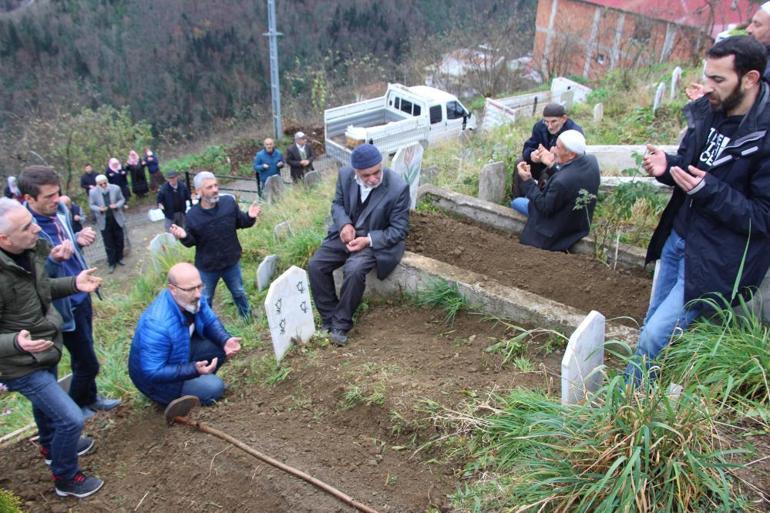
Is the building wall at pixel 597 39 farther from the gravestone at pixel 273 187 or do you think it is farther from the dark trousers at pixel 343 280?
the dark trousers at pixel 343 280

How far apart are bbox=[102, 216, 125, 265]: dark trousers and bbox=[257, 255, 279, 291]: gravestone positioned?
4337 mm

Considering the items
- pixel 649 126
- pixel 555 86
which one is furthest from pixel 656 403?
pixel 555 86

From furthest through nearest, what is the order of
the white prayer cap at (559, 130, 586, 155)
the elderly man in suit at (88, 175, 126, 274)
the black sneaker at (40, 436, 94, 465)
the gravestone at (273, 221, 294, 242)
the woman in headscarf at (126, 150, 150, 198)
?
the woman in headscarf at (126, 150, 150, 198), the elderly man in suit at (88, 175, 126, 274), the gravestone at (273, 221, 294, 242), the white prayer cap at (559, 130, 586, 155), the black sneaker at (40, 436, 94, 465)

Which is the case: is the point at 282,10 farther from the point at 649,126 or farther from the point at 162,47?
the point at 649,126

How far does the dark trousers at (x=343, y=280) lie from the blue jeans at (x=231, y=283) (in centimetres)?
122

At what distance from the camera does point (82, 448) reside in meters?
3.95

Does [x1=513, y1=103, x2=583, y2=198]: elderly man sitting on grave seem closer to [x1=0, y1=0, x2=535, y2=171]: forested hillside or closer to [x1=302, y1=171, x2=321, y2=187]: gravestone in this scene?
[x1=302, y1=171, x2=321, y2=187]: gravestone

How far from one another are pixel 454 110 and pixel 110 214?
1047 centimetres

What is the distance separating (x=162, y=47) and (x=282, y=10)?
10.1m

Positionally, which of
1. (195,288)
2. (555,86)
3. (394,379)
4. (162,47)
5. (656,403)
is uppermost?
(656,403)

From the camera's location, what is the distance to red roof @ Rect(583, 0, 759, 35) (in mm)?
21359

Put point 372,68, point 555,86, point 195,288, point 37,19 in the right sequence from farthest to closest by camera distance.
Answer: point 37,19 < point 372,68 < point 555,86 < point 195,288

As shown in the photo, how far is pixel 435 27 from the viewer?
144ft

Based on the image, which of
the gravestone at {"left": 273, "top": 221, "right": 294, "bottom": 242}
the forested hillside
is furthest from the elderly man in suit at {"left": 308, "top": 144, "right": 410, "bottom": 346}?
the forested hillside
